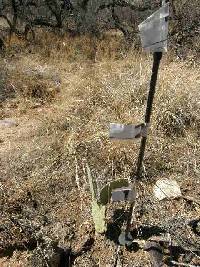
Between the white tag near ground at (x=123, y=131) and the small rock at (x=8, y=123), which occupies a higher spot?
the white tag near ground at (x=123, y=131)

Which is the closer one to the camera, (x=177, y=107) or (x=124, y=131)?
(x=124, y=131)

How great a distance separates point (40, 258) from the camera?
2.81 metres

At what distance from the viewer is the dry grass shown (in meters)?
3.06

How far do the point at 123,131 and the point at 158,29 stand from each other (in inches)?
22.1

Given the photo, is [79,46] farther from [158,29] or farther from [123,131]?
[158,29]

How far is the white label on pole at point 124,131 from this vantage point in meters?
2.28

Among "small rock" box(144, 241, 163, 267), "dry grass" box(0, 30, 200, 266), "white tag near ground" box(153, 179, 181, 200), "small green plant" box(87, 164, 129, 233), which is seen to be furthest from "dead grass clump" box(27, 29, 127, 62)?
"small rock" box(144, 241, 163, 267)

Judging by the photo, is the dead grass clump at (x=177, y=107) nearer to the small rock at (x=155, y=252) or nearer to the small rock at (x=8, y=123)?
the small rock at (x=155, y=252)

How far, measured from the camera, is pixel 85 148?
3.70m

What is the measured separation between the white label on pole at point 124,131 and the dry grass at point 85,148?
0.98 metres

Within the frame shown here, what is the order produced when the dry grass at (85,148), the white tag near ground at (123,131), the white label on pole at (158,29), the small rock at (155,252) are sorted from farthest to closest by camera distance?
the dry grass at (85,148) < the small rock at (155,252) < the white tag near ground at (123,131) < the white label on pole at (158,29)

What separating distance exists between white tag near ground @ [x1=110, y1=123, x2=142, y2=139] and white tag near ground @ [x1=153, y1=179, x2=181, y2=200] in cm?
115

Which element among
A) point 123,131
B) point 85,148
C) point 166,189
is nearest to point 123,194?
point 123,131

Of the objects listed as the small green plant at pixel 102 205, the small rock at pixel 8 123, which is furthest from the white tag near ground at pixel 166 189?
the small rock at pixel 8 123
